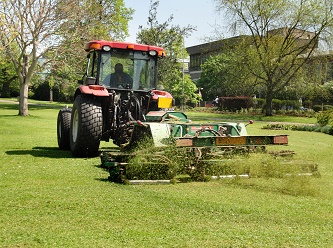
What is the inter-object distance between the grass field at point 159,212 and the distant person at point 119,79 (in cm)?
303

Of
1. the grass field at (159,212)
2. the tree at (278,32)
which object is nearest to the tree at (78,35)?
the tree at (278,32)

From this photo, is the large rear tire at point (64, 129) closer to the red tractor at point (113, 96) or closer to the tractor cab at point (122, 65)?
the red tractor at point (113, 96)

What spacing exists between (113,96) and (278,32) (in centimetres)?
3197

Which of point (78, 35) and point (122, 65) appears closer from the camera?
point (122, 65)

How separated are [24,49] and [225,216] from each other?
25.3m

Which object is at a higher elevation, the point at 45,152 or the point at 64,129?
the point at 64,129

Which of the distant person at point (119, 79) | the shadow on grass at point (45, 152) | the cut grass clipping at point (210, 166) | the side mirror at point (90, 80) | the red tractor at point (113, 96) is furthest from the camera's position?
the distant person at point (119, 79)

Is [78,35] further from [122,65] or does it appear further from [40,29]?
[122,65]

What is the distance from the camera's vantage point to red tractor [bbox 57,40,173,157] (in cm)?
1084

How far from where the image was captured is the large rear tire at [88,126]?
10688 mm

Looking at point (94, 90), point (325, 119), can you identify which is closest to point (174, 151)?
point (94, 90)

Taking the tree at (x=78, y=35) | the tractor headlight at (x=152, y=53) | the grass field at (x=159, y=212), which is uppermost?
the tree at (x=78, y=35)

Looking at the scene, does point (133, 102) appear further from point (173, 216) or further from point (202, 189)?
point (173, 216)

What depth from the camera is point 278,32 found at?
41094mm
